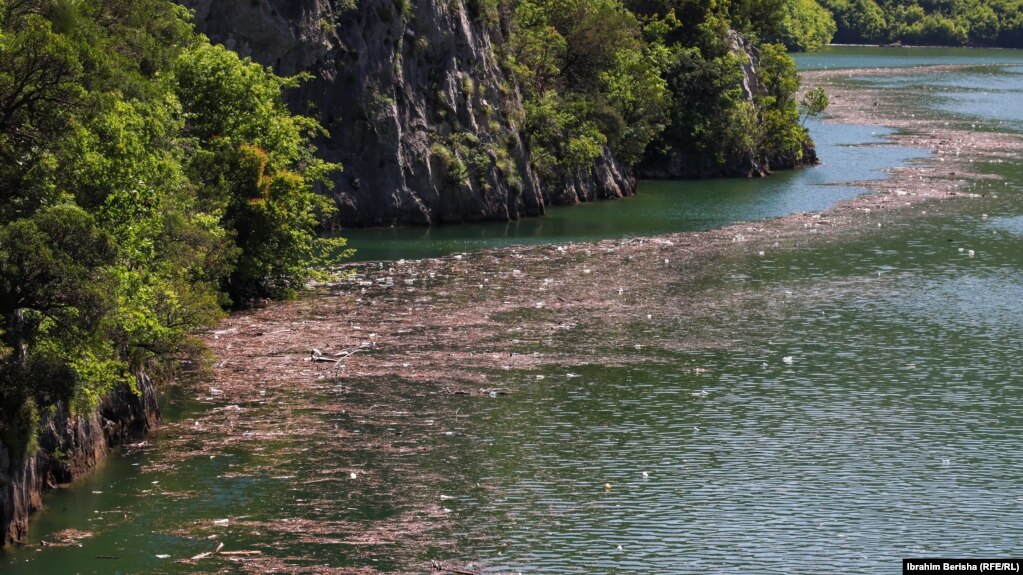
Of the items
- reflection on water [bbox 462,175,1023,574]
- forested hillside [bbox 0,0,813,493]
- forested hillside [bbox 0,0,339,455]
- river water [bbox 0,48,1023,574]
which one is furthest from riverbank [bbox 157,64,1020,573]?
forested hillside [bbox 0,0,339,455]

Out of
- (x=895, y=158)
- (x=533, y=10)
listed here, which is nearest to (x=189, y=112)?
(x=533, y=10)

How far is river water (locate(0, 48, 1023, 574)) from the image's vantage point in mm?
31375

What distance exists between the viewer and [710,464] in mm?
37656

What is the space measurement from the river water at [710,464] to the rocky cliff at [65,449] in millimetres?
583

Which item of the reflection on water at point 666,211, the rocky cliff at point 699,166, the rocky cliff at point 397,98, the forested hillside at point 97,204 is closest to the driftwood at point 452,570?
the forested hillside at point 97,204

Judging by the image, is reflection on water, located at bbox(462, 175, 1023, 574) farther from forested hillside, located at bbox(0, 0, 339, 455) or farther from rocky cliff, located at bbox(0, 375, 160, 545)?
forested hillside, located at bbox(0, 0, 339, 455)

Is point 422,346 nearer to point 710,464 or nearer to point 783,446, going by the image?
point 710,464

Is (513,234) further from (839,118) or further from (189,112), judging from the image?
(839,118)

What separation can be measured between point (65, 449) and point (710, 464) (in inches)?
664

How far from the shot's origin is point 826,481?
36312 millimetres

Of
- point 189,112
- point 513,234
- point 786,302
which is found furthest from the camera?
point 513,234

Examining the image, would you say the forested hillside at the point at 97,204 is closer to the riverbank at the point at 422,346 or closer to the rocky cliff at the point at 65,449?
the rocky cliff at the point at 65,449

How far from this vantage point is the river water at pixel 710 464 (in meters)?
31.4

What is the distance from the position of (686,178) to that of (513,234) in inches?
1155
